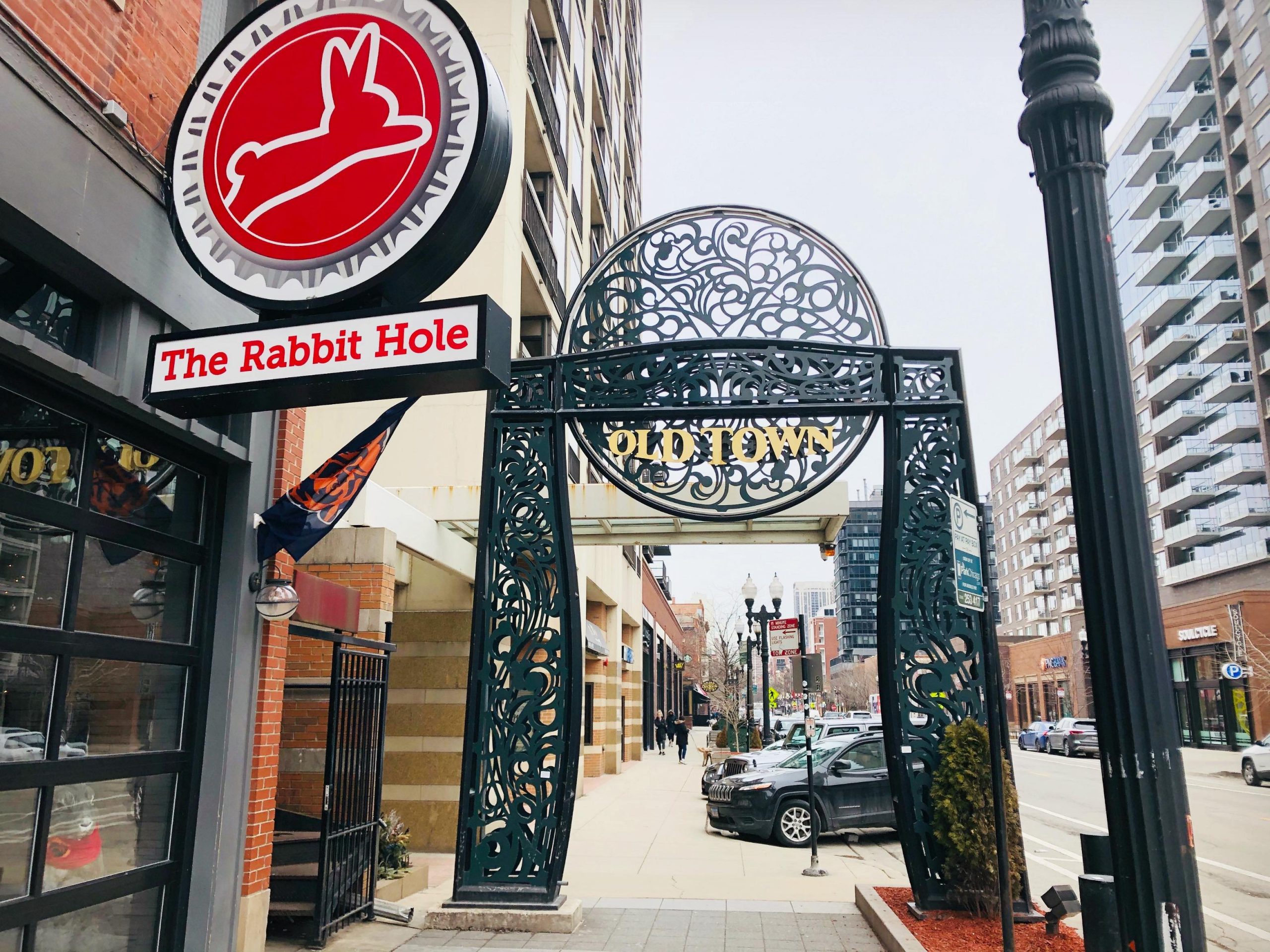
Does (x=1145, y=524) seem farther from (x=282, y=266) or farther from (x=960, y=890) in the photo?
(x=960, y=890)

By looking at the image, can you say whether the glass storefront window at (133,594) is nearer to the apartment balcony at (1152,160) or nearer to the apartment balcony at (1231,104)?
the apartment balcony at (1231,104)

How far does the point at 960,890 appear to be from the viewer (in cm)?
825

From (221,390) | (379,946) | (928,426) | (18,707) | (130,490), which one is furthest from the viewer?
(928,426)

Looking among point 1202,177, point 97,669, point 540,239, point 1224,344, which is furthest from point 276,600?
point 1202,177

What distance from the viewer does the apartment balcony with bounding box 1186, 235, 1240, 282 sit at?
2180 inches

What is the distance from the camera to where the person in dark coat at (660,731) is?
43312mm

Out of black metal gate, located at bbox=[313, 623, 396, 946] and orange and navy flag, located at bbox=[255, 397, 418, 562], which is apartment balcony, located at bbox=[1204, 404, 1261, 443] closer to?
black metal gate, located at bbox=[313, 623, 396, 946]

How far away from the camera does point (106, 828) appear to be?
587cm

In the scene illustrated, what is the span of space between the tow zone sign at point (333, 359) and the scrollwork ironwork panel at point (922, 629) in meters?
5.14

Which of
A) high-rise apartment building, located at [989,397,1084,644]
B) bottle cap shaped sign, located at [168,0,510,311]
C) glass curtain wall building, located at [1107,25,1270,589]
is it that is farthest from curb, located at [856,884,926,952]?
high-rise apartment building, located at [989,397,1084,644]

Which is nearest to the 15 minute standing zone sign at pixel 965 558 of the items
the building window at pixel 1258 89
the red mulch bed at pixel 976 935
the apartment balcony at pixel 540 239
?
the red mulch bed at pixel 976 935

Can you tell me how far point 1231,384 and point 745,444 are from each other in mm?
54916

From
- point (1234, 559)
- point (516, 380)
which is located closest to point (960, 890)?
point (516, 380)

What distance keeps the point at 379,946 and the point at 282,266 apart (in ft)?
18.6
